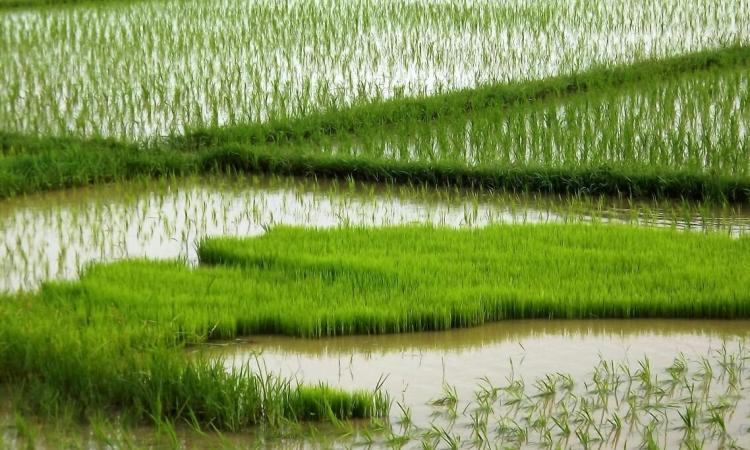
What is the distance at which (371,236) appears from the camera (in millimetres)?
5148

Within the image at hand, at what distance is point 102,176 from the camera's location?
657cm

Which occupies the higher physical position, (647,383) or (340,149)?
(340,149)

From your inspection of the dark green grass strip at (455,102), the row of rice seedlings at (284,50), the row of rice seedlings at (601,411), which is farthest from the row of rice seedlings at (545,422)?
the row of rice seedlings at (284,50)

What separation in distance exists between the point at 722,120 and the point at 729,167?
0.97 meters

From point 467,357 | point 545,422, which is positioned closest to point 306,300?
point 467,357

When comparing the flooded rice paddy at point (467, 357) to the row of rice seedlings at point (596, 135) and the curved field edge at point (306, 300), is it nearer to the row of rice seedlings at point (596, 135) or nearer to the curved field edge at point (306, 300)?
the curved field edge at point (306, 300)

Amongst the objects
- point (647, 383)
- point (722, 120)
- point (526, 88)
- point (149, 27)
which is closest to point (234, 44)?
point (149, 27)

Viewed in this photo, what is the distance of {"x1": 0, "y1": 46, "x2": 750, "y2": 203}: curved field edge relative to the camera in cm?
620

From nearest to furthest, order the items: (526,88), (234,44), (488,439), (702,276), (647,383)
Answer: (488,439) < (647,383) < (702,276) < (526,88) < (234,44)

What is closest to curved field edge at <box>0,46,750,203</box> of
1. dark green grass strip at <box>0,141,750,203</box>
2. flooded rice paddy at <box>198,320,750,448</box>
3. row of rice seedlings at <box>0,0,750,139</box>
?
dark green grass strip at <box>0,141,750,203</box>

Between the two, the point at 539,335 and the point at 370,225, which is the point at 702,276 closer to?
the point at 539,335

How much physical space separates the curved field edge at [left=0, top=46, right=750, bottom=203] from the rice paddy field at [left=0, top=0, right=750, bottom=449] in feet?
0.06

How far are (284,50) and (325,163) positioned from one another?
336 centimetres

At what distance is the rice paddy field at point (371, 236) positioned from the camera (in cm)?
335
